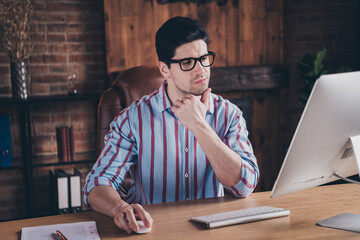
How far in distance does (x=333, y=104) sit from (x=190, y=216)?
21.3 inches

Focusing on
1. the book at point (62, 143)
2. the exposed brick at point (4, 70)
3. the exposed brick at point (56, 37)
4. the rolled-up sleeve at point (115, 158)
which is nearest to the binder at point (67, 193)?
the book at point (62, 143)

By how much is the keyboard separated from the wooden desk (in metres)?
0.02

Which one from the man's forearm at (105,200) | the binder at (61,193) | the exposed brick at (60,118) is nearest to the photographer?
the man's forearm at (105,200)

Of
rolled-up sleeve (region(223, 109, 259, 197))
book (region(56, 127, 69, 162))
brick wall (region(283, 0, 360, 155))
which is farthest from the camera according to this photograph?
brick wall (region(283, 0, 360, 155))

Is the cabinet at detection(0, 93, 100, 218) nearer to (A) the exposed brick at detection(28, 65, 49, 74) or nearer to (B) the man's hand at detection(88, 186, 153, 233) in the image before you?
(A) the exposed brick at detection(28, 65, 49, 74)

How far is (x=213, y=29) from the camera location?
11.3 feet

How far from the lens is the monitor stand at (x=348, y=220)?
125 cm

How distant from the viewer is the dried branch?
9.93 feet

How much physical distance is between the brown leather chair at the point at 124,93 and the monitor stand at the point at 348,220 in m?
0.97

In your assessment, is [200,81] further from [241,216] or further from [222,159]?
[241,216]

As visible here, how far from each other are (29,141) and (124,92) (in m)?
1.28

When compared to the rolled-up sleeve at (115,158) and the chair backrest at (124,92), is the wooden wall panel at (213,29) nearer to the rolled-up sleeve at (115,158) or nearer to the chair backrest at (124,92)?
the chair backrest at (124,92)

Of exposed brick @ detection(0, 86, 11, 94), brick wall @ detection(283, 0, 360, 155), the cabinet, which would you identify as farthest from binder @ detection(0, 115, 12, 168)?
brick wall @ detection(283, 0, 360, 155)

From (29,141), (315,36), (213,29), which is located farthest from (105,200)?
(315,36)
